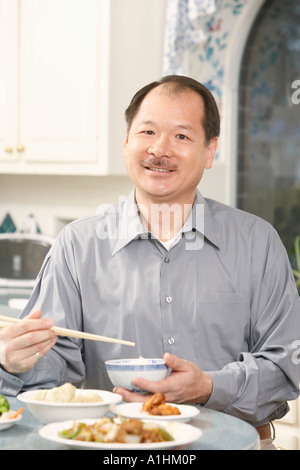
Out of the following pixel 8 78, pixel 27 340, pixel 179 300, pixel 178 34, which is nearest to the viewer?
pixel 27 340

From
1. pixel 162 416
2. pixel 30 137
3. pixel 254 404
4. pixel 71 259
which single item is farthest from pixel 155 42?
pixel 162 416

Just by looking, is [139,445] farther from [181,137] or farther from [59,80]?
[59,80]

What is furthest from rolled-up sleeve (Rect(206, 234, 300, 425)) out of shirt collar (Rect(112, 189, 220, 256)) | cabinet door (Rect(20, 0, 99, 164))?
cabinet door (Rect(20, 0, 99, 164))

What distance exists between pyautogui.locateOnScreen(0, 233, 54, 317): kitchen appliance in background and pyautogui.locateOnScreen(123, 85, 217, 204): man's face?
1771 millimetres

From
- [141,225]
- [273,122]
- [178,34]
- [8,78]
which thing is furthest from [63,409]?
[8,78]

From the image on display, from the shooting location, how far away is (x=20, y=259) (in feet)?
12.2

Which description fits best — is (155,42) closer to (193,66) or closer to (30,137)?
(193,66)

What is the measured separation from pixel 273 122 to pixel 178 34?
0.61 metres

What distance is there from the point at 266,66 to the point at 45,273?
6.16ft

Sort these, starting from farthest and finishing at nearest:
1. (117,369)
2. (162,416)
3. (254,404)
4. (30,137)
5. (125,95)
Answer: (30,137)
(125,95)
(254,404)
(117,369)
(162,416)

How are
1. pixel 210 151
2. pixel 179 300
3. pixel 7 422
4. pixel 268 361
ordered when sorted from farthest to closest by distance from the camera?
1. pixel 210 151
2. pixel 179 300
3. pixel 268 361
4. pixel 7 422

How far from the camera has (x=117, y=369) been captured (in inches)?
→ 55.7

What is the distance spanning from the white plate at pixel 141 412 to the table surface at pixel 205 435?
3 cm

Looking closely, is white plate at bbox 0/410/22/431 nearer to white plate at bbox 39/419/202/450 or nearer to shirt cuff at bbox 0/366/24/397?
white plate at bbox 39/419/202/450
